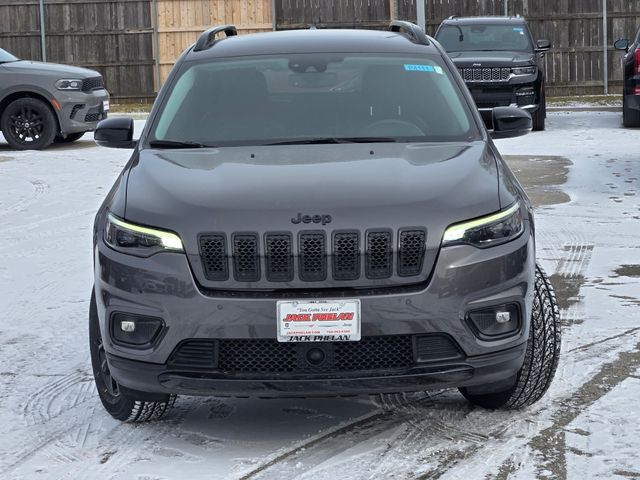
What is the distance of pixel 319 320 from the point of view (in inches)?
176

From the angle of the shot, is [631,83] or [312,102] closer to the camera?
[312,102]

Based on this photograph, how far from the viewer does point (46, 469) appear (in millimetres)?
4594

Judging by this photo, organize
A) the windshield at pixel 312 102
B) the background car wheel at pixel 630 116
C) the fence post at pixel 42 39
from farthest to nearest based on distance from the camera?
the fence post at pixel 42 39
the background car wheel at pixel 630 116
the windshield at pixel 312 102

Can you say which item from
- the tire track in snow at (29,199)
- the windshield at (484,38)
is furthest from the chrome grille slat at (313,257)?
the windshield at (484,38)

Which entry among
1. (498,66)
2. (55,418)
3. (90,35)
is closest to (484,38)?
(498,66)

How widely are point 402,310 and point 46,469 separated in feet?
4.42

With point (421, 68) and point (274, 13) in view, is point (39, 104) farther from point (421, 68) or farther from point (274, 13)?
point (421, 68)

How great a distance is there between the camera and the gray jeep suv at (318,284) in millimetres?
4504

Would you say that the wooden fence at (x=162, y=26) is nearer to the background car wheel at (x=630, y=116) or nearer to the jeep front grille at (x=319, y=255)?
the background car wheel at (x=630, y=116)

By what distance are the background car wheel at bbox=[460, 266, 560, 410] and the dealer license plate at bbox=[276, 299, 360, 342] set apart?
0.69 meters

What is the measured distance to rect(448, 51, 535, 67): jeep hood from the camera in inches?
720

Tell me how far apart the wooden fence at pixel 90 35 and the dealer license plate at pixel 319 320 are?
2213cm

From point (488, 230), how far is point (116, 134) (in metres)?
2.17

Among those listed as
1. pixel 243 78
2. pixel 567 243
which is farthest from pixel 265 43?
pixel 567 243
